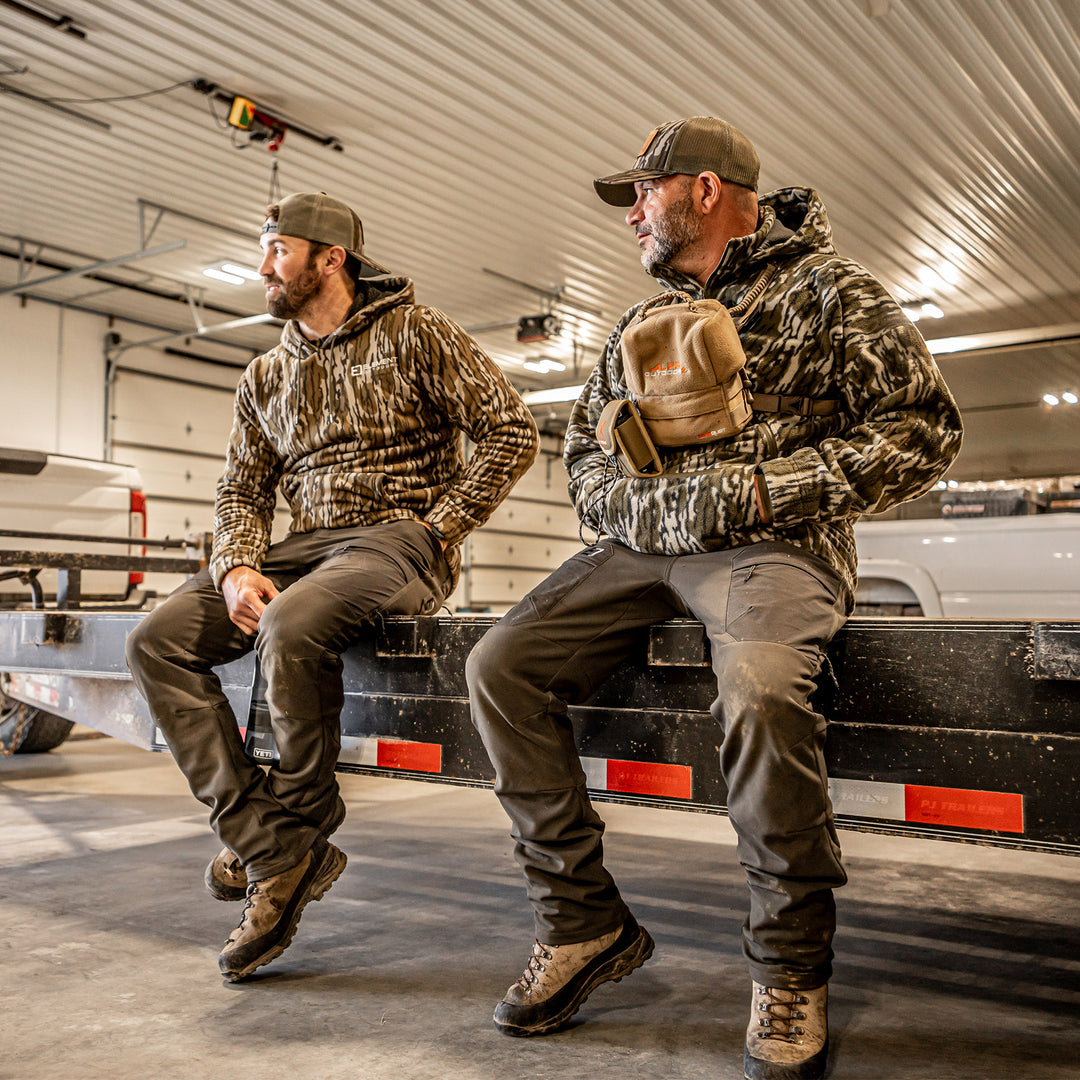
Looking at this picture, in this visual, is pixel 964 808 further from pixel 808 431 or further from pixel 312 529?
pixel 312 529

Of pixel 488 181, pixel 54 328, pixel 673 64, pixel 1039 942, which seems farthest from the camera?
pixel 54 328

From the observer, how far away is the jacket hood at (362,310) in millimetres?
3209

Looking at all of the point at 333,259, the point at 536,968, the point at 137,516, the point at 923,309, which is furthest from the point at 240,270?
the point at 536,968

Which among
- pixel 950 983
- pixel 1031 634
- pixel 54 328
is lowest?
pixel 950 983

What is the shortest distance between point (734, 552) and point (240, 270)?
1119 centimetres

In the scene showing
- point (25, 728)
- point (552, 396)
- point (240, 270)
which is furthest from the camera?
point (552, 396)

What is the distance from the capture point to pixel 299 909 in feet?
8.87

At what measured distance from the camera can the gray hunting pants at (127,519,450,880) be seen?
8.64 ft

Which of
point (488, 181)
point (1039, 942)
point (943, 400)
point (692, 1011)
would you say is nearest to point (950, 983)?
point (1039, 942)

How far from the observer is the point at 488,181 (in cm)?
1012

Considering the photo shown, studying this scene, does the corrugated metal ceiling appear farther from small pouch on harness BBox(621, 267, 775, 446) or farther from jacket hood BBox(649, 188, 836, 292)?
small pouch on harness BBox(621, 267, 775, 446)

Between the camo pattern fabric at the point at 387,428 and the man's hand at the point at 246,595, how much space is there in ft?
0.22

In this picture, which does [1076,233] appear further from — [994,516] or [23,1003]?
[23,1003]

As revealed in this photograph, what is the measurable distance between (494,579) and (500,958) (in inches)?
651
